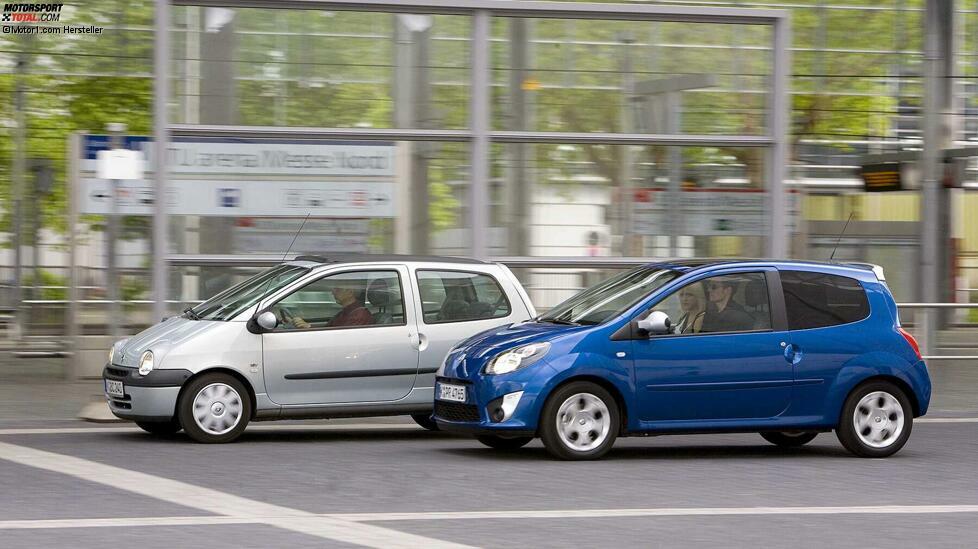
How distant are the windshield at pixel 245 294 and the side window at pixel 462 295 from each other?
0.97 meters

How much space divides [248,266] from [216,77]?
191 cm

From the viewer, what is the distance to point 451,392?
402 inches

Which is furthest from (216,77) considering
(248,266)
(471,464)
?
(471,464)

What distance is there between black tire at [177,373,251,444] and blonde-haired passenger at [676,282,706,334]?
318 cm

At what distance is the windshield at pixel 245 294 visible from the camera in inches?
440

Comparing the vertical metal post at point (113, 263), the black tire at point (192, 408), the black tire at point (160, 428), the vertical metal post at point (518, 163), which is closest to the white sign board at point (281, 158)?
the vertical metal post at point (113, 263)

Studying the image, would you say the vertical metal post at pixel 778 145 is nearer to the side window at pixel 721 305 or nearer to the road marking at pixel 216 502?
the side window at pixel 721 305

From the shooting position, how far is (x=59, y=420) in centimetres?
1243

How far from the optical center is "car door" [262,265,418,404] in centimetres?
1100

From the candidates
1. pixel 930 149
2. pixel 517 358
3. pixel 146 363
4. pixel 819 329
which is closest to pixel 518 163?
pixel 819 329

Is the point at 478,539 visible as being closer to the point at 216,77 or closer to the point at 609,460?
the point at 609,460

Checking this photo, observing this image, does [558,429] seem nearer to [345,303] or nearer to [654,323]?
[654,323]

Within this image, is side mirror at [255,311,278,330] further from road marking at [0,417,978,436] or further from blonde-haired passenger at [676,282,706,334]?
blonde-haired passenger at [676,282,706,334]

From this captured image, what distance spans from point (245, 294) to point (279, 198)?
351cm
